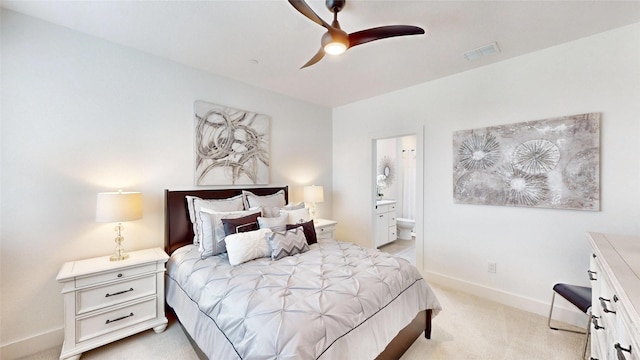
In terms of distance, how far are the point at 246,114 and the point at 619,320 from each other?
3529mm

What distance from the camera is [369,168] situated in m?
4.13

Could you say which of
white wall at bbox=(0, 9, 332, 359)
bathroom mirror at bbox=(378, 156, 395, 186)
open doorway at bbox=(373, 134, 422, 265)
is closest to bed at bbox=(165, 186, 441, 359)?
white wall at bbox=(0, 9, 332, 359)

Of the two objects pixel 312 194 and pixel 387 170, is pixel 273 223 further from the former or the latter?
pixel 387 170

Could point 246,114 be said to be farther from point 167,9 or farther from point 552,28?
point 552,28

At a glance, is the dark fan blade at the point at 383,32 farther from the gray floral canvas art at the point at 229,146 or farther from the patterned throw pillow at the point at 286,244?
the gray floral canvas art at the point at 229,146

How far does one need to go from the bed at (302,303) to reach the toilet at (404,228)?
3.34 metres

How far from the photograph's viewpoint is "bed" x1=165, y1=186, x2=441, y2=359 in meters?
1.28

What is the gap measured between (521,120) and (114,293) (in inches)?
164

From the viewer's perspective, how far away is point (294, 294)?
156 cm

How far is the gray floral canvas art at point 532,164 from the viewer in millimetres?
2309

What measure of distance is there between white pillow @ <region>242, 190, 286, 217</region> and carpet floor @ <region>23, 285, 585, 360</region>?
1.37 meters

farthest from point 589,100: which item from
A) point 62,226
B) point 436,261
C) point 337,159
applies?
point 62,226

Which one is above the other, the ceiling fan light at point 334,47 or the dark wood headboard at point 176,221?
the ceiling fan light at point 334,47

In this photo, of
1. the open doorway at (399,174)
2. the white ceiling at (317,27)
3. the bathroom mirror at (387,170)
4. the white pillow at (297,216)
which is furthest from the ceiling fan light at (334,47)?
the bathroom mirror at (387,170)
